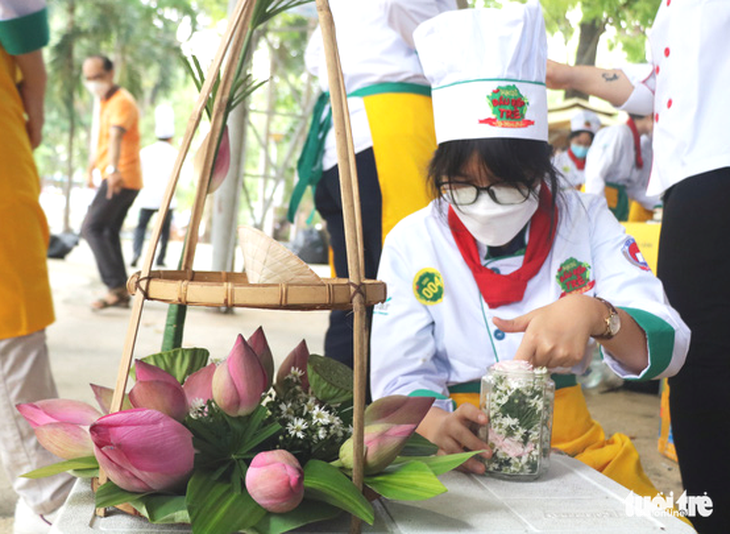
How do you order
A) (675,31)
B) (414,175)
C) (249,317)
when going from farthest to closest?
(249,317) < (414,175) < (675,31)

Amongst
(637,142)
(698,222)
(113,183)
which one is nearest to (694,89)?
(698,222)

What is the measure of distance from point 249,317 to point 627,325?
4.87m

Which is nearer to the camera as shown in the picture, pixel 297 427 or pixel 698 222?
pixel 297 427

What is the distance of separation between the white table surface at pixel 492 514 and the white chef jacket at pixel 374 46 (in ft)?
4.07

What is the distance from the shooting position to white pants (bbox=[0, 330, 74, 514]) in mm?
1530

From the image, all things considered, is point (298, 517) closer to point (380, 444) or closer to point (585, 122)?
point (380, 444)

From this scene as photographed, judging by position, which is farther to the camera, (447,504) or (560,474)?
(560,474)

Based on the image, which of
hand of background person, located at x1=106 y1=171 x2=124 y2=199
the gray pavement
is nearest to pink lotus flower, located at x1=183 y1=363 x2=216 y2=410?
the gray pavement

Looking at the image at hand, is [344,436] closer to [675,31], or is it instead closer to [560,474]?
[560,474]

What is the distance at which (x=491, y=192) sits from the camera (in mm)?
1211

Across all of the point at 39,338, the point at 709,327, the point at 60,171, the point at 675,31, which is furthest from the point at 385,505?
the point at 60,171

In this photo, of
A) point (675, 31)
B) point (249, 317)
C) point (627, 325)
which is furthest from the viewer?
point (249, 317)

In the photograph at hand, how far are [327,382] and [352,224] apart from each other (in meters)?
0.21

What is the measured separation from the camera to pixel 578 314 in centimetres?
98
